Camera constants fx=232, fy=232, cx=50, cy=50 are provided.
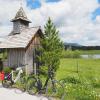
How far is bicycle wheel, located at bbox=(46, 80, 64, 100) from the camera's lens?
10.5 metres

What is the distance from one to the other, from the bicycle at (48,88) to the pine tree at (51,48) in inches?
297

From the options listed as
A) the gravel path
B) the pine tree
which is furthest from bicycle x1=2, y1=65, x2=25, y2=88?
the pine tree

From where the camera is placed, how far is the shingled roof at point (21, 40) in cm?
2223

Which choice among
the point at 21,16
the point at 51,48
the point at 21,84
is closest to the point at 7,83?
the point at 21,84

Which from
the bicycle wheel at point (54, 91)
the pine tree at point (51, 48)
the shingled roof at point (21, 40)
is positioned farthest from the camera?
the shingled roof at point (21, 40)

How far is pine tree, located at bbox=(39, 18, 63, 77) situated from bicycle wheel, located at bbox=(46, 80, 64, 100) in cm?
791

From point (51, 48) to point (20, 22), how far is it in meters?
8.65

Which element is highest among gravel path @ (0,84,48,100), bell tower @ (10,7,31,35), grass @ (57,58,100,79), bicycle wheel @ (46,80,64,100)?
bell tower @ (10,7,31,35)

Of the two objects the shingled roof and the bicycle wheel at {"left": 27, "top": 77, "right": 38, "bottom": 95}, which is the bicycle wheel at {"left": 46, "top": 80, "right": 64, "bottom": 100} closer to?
the bicycle wheel at {"left": 27, "top": 77, "right": 38, "bottom": 95}

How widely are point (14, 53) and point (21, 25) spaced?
14.4 ft

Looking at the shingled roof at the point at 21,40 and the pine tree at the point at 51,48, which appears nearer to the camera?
the pine tree at the point at 51,48

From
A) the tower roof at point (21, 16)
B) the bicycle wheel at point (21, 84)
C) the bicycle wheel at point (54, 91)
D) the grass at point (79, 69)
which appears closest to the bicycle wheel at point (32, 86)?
the bicycle wheel at point (54, 91)

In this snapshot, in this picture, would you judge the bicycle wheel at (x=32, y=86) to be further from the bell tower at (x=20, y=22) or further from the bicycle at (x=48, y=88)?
the bell tower at (x=20, y=22)

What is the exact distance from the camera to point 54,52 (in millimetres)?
18922
